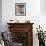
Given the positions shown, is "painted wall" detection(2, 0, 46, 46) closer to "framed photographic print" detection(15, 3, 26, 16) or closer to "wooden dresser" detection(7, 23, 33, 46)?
"framed photographic print" detection(15, 3, 26, 16)

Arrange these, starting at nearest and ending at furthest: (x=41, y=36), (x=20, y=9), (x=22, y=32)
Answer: (x=41, y=36) → (x=22, y=32) → (x=20, y=9)

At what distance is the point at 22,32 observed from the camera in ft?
18.7

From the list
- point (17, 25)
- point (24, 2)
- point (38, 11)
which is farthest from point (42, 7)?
point (17, 25)

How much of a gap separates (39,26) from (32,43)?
751mm

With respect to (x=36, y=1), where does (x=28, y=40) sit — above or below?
below

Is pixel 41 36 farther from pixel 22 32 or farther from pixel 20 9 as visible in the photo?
pixel 20 9

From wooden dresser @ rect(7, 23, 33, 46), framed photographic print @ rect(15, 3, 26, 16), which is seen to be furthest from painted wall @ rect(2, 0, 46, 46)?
wooden dresser @ rect(7, 23, 33, 46)

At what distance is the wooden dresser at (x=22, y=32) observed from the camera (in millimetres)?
5633

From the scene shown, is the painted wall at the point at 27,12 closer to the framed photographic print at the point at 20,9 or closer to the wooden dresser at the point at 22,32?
the framed photographic print at the point at 20,9

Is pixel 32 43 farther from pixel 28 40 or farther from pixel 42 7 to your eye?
pixel 42 7

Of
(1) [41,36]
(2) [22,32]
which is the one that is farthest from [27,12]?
(1) [41,36]

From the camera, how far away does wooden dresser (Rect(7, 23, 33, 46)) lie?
222 inches

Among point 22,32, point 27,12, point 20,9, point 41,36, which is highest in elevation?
point 20,9

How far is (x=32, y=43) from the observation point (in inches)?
227
